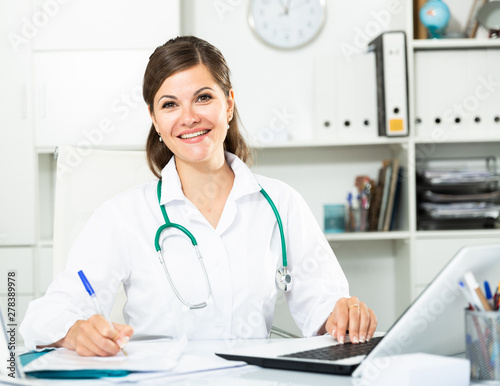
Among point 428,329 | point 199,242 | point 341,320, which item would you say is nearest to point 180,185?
point 199,242

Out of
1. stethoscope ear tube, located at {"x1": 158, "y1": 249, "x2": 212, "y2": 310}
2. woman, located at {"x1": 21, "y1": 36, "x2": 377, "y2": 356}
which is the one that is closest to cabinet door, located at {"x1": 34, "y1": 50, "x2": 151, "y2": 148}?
woman, located at {"x1": 21, "y1": 36, "x2": 377, "y2": 356}

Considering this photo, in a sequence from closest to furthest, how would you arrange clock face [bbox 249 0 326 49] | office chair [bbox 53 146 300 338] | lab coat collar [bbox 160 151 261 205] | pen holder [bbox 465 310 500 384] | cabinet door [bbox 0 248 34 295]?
pen holder [bbox 465 310 500 384], lab coat collar [bbox 160 151 261 205], office chair [bbox 53 146 300 338], cabinet door [bbox 0 248 34 295], clock face [bbox 249 0 326 49]

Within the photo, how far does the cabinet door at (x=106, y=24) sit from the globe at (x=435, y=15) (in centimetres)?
103

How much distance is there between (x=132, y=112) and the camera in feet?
8.91

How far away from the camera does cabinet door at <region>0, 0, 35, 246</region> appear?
8.77ft

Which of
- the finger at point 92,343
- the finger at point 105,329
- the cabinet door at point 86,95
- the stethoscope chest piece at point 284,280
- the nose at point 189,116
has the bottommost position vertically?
the finger at point 92,343

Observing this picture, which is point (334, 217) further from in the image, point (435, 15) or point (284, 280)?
point (284, 280)

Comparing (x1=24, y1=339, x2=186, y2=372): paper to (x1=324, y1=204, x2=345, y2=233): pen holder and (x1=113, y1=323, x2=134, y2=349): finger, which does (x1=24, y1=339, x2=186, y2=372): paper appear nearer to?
(x1=113, y1=323, x2=134, y2=349): finger

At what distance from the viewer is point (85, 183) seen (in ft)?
5.97

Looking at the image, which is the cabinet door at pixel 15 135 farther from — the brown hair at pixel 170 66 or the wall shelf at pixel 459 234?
the wall shelf at pixel 459 234

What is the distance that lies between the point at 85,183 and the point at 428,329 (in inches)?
45.4

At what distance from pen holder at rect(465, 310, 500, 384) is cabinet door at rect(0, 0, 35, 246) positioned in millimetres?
2136

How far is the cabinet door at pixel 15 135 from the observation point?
8.77 feet

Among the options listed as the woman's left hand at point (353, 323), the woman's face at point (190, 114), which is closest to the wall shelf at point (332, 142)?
the woman's face at point (190, 114)
